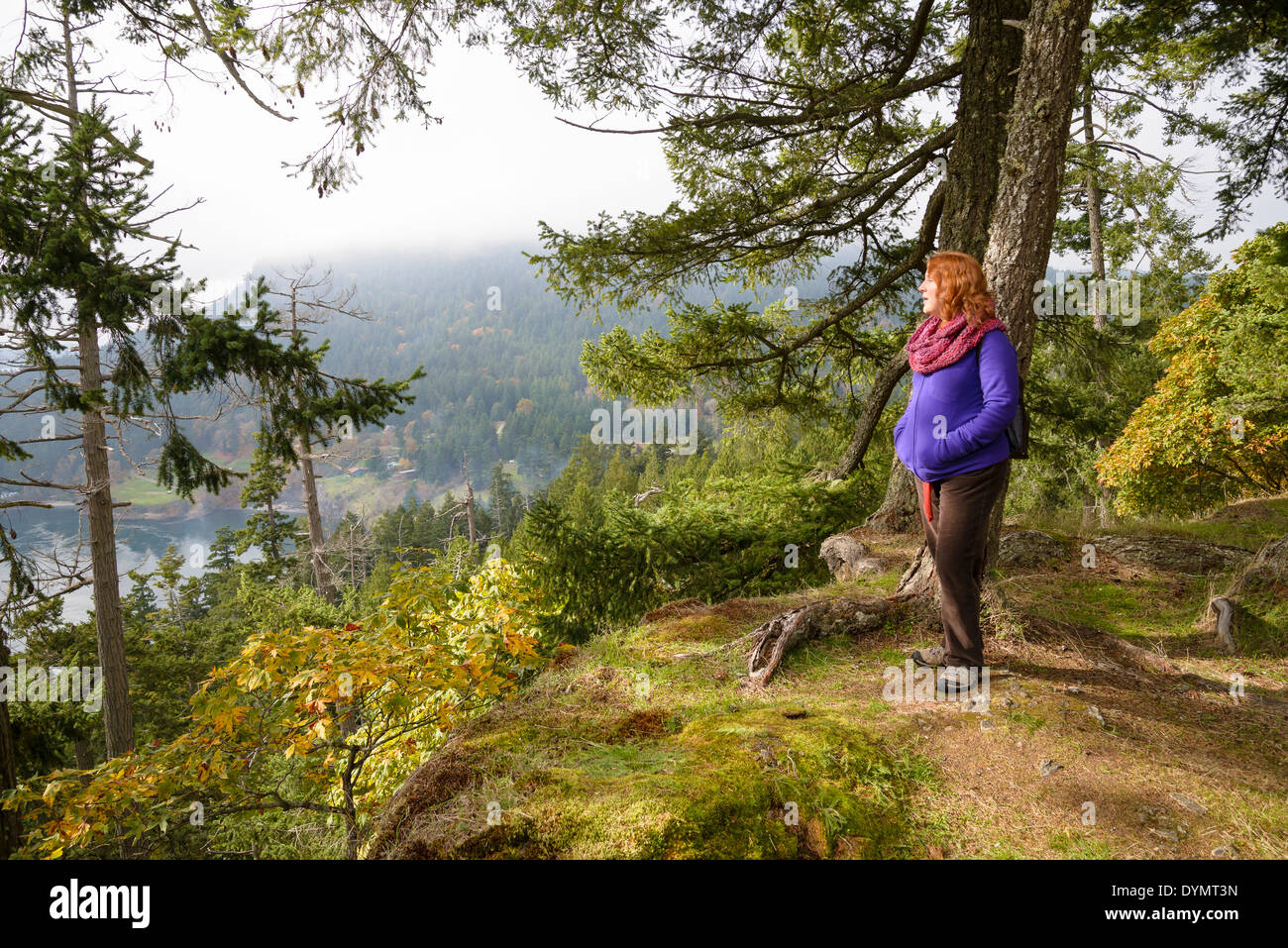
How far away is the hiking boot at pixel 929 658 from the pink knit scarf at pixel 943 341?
162cm

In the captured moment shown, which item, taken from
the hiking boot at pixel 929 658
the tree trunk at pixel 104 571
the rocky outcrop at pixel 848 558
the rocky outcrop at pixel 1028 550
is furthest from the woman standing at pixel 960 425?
the tree trunk at pixel 104 571

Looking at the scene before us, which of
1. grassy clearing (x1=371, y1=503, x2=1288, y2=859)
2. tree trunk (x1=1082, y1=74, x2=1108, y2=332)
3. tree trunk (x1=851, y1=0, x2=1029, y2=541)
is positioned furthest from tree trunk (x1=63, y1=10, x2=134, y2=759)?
tree trunk (x1=1082, y1=74, x2=1108, y2=332)

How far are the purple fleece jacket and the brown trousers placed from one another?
85 mm

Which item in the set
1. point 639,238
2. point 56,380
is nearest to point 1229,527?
point 639,238

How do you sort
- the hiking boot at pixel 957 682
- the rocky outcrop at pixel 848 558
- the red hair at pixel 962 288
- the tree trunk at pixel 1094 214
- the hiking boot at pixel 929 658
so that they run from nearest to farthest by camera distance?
1. the red hair at pixel 962 288
2. the hiking boot at pixel 957 682
3. the hiking boot at pixel 929 658
4. the rocky outcrop at pixel 848 558
5. the tree trunk at pixel 1094 214

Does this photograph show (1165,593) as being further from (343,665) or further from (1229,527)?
(343,665)

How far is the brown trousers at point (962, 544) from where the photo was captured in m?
3.21

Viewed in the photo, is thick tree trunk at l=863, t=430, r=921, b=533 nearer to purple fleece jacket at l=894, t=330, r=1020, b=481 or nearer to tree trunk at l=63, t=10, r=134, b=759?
purple fleece jacket at l=894, t=330, r=1020, b=481

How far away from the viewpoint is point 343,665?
346 centimetres

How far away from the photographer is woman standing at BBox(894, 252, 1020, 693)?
3061 millimetres

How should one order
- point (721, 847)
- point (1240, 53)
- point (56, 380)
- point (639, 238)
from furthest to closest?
point (56, 380), point (639, 238), point (1240, 53), point (721, 847)

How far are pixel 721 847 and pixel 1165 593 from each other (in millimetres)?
5155

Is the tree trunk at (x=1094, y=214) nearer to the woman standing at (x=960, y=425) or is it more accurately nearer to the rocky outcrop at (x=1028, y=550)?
the rocky outcrop at (x=1028, y=550)
